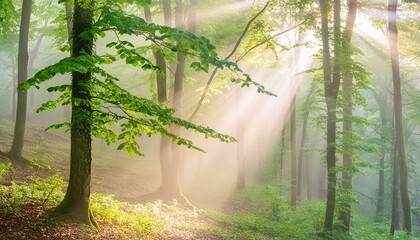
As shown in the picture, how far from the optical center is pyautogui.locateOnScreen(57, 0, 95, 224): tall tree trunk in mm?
5891

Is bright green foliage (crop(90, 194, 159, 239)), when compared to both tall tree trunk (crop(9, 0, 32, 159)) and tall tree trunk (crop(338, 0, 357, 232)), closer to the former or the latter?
tall tree trunk (crop(9, 0, 32, 159))

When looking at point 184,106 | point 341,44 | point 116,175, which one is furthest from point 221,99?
point 341,44

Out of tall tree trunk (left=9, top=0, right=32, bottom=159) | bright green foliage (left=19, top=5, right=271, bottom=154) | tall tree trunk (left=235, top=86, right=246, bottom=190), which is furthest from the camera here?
tall tree trunk (left=235, top=86, right=246, bottom=190)

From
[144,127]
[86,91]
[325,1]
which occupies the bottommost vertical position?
[144,127]

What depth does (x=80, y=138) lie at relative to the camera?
21.1 feet

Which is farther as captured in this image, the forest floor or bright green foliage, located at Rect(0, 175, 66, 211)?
bright green foliage, located at Rect(0, 175, 66, 211)

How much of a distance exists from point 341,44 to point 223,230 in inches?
325

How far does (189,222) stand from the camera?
11539 mm

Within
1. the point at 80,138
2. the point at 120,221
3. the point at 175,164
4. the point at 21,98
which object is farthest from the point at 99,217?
the point at 21,98

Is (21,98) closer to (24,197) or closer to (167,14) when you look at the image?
(167,14)

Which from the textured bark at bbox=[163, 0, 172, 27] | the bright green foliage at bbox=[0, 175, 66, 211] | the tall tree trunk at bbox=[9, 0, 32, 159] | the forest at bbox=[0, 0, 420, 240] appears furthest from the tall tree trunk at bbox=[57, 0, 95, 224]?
the tall tree trunk at bbox=[9, 0, 32, 159]

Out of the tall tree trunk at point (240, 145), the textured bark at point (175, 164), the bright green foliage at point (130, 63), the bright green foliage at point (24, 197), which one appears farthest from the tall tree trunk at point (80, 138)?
the tall tree trunk at point (240, 145)

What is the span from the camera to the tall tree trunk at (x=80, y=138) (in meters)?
5.89

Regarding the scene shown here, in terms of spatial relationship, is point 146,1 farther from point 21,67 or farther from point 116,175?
point 116,175
